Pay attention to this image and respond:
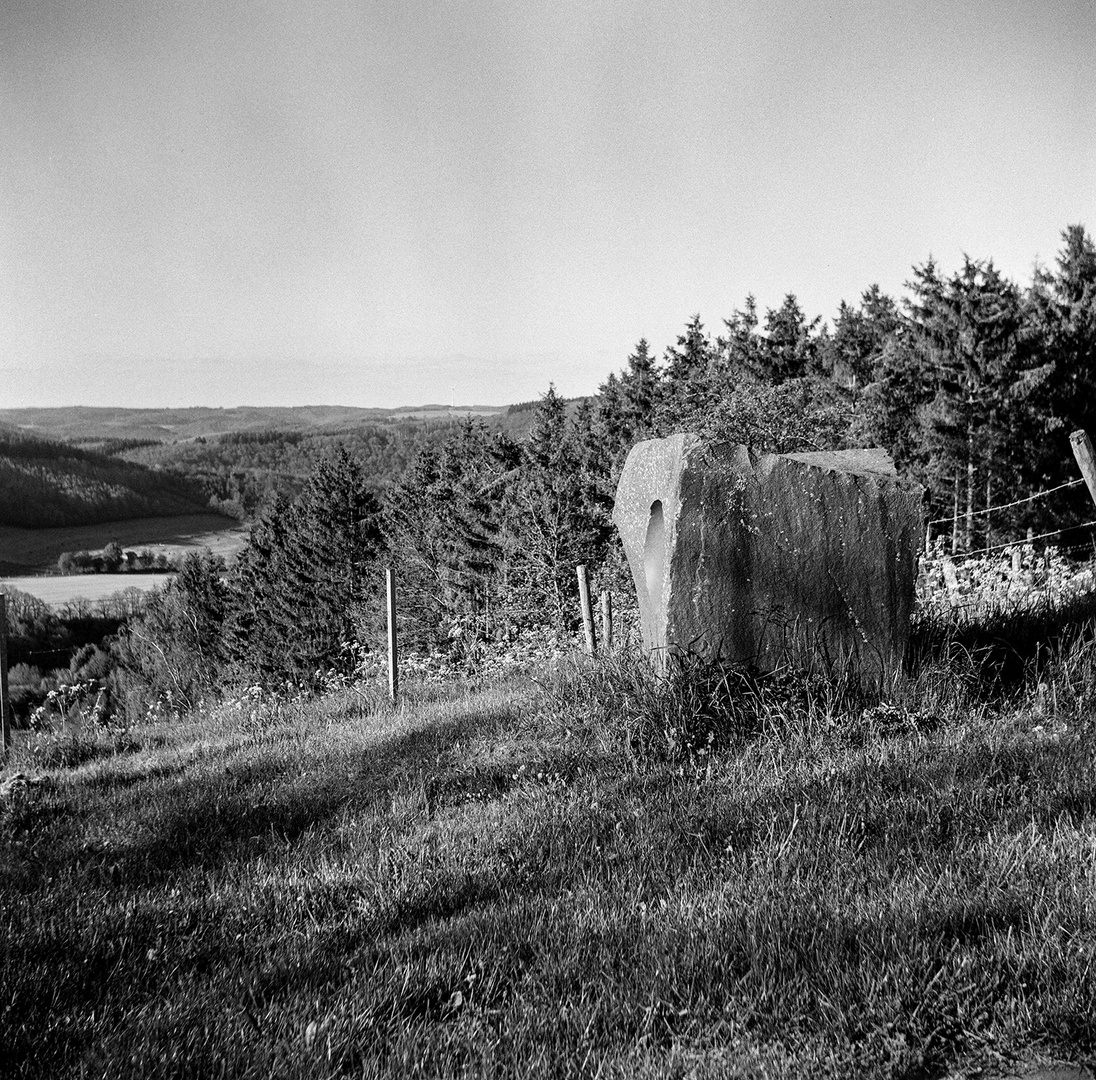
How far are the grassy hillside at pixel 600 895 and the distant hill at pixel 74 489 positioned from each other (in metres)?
94.5

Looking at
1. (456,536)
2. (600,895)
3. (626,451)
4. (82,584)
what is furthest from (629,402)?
(82,584)

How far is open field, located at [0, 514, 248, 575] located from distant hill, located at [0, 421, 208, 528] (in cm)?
124

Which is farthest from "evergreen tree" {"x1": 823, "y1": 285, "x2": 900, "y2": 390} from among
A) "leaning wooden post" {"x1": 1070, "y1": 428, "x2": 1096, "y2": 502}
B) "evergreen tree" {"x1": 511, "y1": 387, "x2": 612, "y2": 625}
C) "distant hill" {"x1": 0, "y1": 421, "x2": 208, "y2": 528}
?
"distant hill" {"x1": 0, "y1": 421, "x2": 208, "y2": 528}

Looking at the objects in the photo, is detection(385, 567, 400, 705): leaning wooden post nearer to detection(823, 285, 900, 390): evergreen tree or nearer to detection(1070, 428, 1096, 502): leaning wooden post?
detection(1070, 428, 1096, 502): leaning wooden post

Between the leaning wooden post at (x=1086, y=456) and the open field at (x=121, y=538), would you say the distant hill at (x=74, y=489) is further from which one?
the leaning wooden post at (x=1086, y=456)

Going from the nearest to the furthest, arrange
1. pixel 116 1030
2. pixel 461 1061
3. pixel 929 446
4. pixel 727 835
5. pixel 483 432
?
pixel 461 1061 → pixel 116 1030 → pixel 727 835 → pixel 929 446 → pixel 483 432

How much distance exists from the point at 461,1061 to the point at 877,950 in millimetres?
1308

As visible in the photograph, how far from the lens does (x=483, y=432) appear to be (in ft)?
154

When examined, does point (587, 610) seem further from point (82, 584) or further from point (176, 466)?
point (176, 466)

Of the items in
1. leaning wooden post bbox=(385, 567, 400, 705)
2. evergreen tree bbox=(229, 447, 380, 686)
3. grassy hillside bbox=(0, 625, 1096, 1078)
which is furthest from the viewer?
evergreen tree bbox=(229, 447, 380, 686)

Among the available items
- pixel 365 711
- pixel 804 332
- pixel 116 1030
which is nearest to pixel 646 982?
pixel 116 1030

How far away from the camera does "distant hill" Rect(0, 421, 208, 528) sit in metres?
86.8

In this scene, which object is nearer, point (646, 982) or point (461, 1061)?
point (461, 1061)

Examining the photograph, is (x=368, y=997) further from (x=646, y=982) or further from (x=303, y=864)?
(x=303, y=864)
